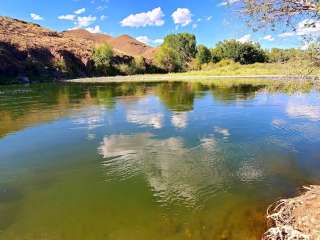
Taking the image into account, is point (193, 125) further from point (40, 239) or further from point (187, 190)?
point (40, 239)

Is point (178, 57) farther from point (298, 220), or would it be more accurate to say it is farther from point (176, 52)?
point (298, 220)

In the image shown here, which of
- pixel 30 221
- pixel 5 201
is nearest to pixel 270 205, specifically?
pixel 30 221

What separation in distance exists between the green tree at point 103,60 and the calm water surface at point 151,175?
364 feet

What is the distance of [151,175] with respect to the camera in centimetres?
1398

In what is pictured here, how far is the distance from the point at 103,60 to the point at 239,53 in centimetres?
5411

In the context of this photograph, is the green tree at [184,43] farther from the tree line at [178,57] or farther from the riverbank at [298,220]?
the riverbank at [298,220]

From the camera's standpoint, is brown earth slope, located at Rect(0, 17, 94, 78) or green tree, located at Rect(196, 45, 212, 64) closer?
brown earth slope, located at Rect(0, 17, 94, 78)

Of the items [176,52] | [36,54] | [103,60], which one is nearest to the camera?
Answer: [36,54]

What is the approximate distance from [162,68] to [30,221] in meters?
145

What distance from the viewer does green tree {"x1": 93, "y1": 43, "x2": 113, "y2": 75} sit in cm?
13412

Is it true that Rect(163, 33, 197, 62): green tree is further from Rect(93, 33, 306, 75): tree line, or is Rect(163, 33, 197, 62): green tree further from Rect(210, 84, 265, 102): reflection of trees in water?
Rect(210, 84, 265, 102): reflection of trees in water

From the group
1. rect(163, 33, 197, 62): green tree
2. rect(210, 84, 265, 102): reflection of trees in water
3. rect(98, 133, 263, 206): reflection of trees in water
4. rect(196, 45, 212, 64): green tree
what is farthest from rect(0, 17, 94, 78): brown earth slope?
rect(98, 133, 263, 206): reflection of trees in water

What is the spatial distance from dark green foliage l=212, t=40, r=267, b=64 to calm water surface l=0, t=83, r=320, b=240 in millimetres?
118308

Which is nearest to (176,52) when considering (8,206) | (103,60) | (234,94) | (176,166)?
(103,60)
